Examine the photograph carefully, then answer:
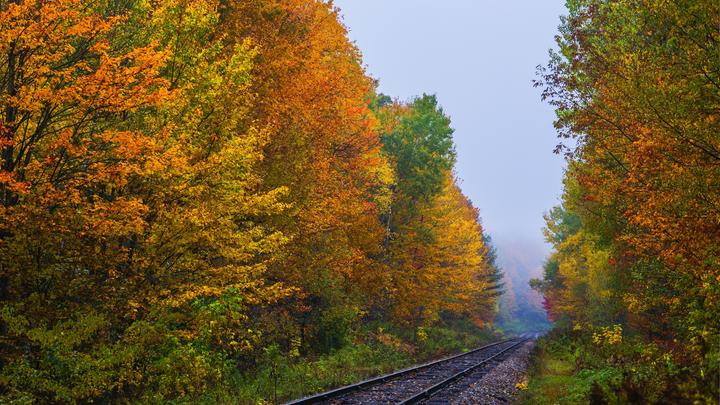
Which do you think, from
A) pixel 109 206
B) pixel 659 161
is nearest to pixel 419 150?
pixel 659 161

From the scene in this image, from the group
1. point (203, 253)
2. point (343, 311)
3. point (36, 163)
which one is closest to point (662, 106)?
point (203, 253)

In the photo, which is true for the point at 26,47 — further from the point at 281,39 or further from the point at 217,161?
the point at 281,39

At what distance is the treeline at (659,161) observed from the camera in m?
8.20

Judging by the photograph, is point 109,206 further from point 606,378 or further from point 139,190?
point 606,378

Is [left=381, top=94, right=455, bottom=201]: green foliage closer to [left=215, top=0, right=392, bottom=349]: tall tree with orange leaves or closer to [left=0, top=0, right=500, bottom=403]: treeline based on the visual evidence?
[left=215, top=0, right=392, bottom=349]: tall tree with orange leaves

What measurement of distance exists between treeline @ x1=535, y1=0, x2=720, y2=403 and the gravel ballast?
7.76ft

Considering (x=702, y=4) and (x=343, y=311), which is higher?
(x=702, y=4)

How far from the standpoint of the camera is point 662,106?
941 cm

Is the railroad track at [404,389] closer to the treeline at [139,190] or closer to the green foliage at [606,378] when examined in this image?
the green foliage at [606,378]

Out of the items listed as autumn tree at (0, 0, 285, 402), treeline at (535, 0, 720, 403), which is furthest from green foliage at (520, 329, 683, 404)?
autumn tree at (0, 0, 285, 402)

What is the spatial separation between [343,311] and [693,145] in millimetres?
14721

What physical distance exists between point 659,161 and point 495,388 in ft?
26.9

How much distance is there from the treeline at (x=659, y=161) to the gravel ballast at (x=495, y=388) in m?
2.37

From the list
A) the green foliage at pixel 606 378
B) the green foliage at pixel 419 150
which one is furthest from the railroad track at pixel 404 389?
the green foliage at pixel 419 150
